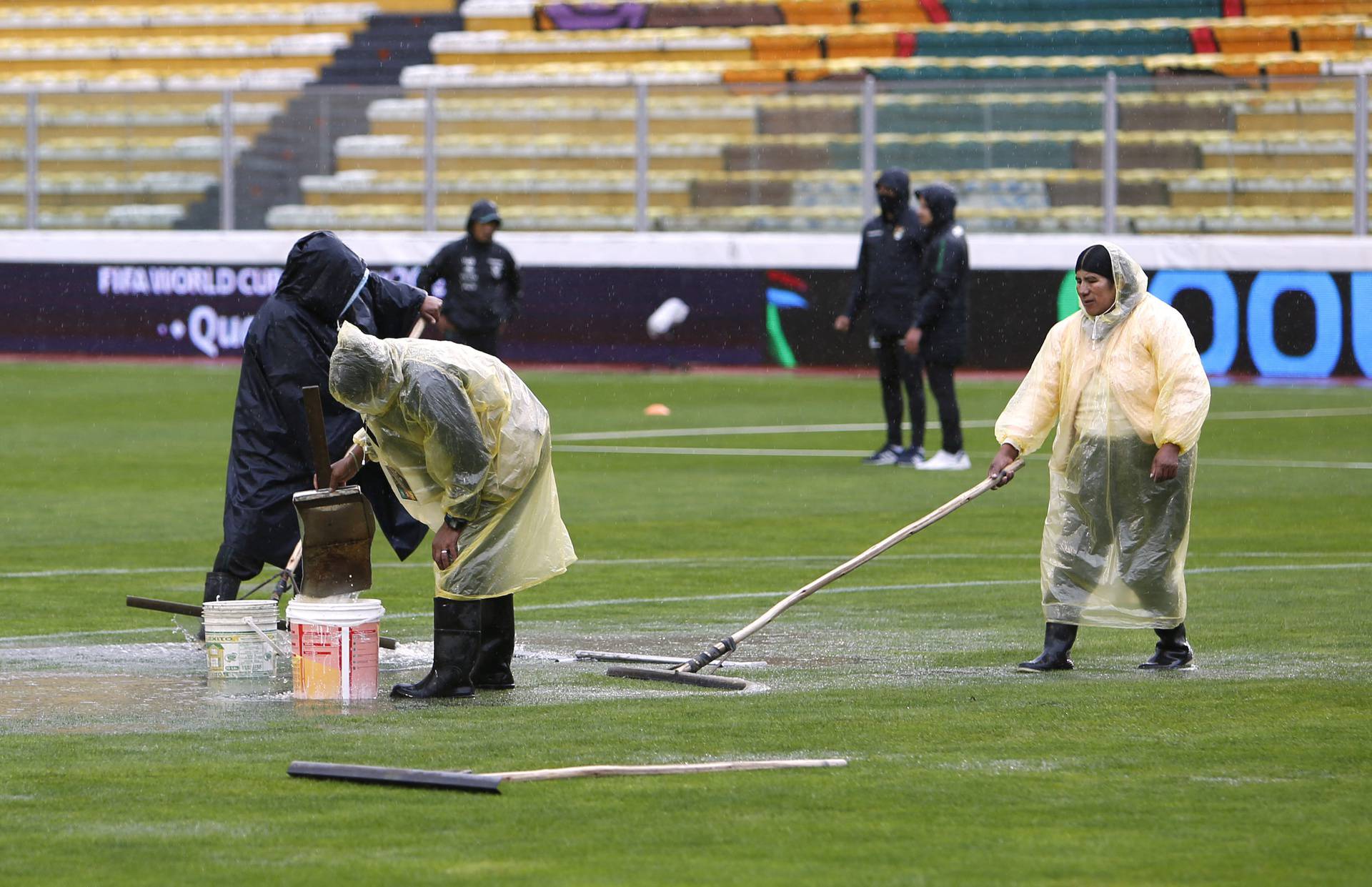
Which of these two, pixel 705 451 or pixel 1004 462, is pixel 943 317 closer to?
pixel 705 451

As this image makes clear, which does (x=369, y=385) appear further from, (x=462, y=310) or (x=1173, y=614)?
(x=462, y=310)

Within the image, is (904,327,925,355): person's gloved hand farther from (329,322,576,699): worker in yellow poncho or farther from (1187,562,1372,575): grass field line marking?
(329,322,576,699): worker in yellow poncho

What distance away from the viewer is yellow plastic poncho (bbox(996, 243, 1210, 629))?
8.46 meters

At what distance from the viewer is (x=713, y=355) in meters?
26.5

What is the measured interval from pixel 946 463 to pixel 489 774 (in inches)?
420

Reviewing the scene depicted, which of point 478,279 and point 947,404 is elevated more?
point 478,279

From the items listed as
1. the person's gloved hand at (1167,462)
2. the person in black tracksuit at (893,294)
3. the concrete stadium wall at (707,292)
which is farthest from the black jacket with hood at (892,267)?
the person's gloved hand at (1167,462)

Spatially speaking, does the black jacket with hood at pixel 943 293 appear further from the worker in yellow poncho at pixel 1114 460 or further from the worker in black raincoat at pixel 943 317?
the worker in yellow poncho at pixel 1114 460

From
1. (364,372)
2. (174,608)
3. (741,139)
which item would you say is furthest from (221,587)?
(741,139)

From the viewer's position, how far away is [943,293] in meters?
16.9

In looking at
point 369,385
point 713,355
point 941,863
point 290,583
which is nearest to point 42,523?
point 290,583

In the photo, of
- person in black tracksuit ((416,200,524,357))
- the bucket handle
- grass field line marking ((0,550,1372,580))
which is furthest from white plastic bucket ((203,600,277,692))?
person in black tracksuit ((416,200,524,357))

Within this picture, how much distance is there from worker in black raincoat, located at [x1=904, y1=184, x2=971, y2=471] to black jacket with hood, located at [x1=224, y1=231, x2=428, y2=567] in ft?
27.2

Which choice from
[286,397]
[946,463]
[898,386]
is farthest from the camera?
[898,386]
